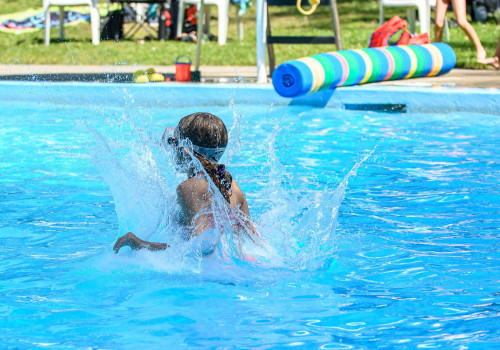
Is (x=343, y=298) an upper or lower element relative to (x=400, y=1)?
lower

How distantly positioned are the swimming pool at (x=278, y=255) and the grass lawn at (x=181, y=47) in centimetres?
503

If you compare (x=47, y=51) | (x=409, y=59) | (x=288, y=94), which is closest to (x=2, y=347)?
(x=288, y=94)

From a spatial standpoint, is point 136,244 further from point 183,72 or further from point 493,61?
point 493,61

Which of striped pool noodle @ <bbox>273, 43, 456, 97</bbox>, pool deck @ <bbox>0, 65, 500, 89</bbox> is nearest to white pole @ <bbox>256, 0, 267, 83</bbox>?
pool deck @ <bbox>0, 65, 500, 89</bbox>

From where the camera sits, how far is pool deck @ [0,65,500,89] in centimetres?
810

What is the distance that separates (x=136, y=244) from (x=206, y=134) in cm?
59

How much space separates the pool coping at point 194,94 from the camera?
7781 millimetres

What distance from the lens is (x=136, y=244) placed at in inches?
124

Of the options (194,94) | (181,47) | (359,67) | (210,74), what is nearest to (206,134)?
(359,67)

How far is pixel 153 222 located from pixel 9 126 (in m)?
4.28

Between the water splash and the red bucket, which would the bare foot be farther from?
the water splash

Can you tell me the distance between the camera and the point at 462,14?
883 cm

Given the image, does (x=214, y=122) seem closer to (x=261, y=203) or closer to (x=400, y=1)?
(x=261, y=203)

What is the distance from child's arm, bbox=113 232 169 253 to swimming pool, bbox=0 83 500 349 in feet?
0.18
